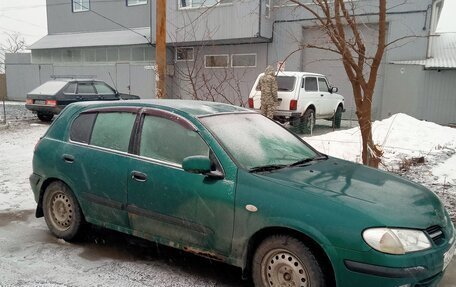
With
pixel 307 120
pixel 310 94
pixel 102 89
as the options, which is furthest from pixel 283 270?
pixel 102 89

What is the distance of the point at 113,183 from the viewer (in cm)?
402

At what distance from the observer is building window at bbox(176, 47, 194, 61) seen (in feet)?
67.9

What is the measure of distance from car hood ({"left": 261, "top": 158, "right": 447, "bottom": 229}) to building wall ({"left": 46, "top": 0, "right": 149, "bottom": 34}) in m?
20.3

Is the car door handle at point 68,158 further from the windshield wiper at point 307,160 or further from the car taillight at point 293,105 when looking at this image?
the car taillight at point 293,105

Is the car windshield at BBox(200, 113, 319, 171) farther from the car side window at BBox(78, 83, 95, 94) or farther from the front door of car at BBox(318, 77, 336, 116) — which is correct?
the car side window at BBox(78, 83, 95, 94)

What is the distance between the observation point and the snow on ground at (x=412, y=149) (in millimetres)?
7073

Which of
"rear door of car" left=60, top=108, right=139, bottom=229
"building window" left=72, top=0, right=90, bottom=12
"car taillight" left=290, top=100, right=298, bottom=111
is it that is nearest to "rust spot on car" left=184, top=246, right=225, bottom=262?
"rear door of car" left=60, top=108, right=139, bottom=229

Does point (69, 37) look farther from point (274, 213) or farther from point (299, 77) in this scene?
point (274, 213)

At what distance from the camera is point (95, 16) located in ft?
79.6

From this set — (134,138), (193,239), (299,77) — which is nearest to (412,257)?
(193,239)

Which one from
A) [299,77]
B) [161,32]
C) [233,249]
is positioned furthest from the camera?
[299,77]

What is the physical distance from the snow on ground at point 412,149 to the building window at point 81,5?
19211 mm

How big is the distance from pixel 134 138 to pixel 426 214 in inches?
102

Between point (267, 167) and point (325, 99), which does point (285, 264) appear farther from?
point (325, 99)
